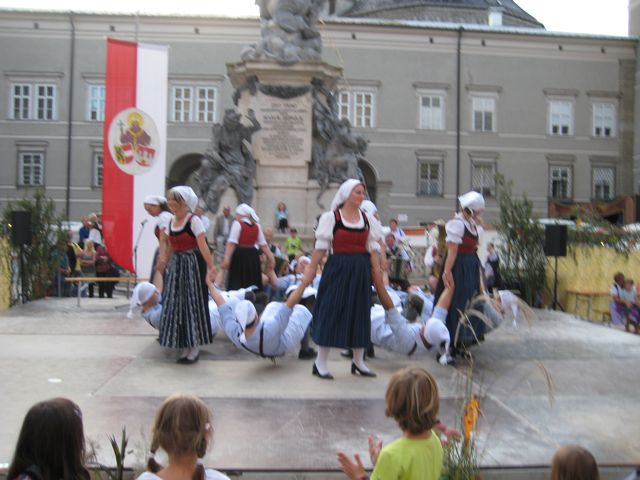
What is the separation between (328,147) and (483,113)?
2875 cm

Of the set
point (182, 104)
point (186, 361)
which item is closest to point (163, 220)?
point (186, 361)

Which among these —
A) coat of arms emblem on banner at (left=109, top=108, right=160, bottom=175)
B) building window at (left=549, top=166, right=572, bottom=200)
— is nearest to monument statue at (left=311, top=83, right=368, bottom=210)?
coat of arms emblem on banner at (left=109, top=108, right=160, bottom=175)

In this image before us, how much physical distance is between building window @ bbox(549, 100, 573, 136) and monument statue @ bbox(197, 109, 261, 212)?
31.6 m

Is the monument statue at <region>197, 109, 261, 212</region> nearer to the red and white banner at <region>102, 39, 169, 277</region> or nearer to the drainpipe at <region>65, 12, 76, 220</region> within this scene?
the red and white banner at <region>102, 39, 169, 277</region>

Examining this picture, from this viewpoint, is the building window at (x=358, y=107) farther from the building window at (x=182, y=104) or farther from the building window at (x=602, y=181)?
the building window at (x=602, y=181)

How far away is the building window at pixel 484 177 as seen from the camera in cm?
4459

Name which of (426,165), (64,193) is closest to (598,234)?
(426,165)

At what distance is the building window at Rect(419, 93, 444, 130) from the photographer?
44.1 metres

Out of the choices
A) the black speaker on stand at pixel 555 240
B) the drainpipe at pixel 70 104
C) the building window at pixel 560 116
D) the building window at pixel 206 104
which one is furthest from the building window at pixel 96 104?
the black speaker on stand at pixel 555 240

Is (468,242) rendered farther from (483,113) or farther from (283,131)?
(483,113)

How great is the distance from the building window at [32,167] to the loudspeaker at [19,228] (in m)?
31.9

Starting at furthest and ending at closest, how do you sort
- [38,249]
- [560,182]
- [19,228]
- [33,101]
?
[560,182], [33,101], [38,249], [19,228]

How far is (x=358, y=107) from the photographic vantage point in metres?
43.5

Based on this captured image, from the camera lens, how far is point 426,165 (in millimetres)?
44312
